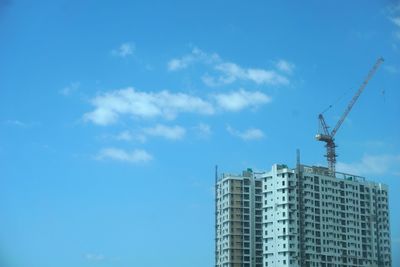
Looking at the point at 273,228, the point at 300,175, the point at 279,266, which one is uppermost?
the point at 300,175

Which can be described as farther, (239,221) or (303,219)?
(239,221)

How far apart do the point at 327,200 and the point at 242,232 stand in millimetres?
17319

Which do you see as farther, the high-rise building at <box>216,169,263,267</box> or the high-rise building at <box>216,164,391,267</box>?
the high-rise building at <box>216,169,263,267</box>

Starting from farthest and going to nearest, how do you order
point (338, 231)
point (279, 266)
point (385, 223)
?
point (385, 223) < point (338, 231) < point (279, 266)

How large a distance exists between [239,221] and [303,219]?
14.0 m

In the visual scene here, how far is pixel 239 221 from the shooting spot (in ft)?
373

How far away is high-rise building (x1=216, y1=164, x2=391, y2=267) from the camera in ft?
343

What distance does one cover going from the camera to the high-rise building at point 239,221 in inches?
4412

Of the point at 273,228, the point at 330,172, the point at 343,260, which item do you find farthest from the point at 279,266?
the point at 330,172

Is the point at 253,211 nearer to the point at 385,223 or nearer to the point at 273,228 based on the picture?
the point at 273,228

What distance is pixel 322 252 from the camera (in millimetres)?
106250

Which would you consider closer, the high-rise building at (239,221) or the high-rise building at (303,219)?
the high-rise building at (303,219)

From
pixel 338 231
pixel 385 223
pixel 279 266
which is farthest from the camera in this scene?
pixel 385 223

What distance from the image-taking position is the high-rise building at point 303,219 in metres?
104
